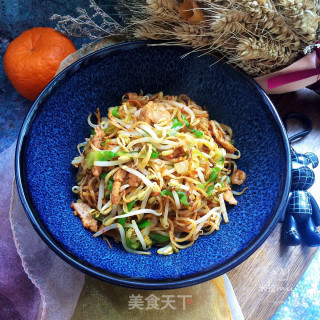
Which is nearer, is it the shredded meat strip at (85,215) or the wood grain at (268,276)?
the shredded meat strip at (85,215)

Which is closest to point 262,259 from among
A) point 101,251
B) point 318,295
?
point 318,295

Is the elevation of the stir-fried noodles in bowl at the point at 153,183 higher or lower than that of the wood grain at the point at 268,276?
higher

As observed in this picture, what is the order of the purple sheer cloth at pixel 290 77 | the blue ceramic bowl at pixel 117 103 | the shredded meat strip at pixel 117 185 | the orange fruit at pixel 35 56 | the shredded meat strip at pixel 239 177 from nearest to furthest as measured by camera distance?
the blue ceramic bowl at pixel 117 103 < the shredded meat strip at pixel 117 185 < the shredded meat strip at pixel 239 177 < the purple sheer cloth at pixel 290 77 < the orange fruit at pixel 35 56

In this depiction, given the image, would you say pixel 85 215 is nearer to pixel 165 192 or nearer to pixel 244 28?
pixel 165 192

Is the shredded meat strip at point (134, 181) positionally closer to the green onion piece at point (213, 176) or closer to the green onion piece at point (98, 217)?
the green onion piece at point (98, 217)

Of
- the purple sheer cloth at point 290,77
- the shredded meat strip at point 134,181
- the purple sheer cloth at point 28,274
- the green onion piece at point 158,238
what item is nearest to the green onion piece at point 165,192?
the shredded meat strip at point 134,181

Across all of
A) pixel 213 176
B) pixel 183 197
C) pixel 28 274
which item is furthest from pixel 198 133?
pixel 28 274

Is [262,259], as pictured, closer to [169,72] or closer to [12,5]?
[169,72]
